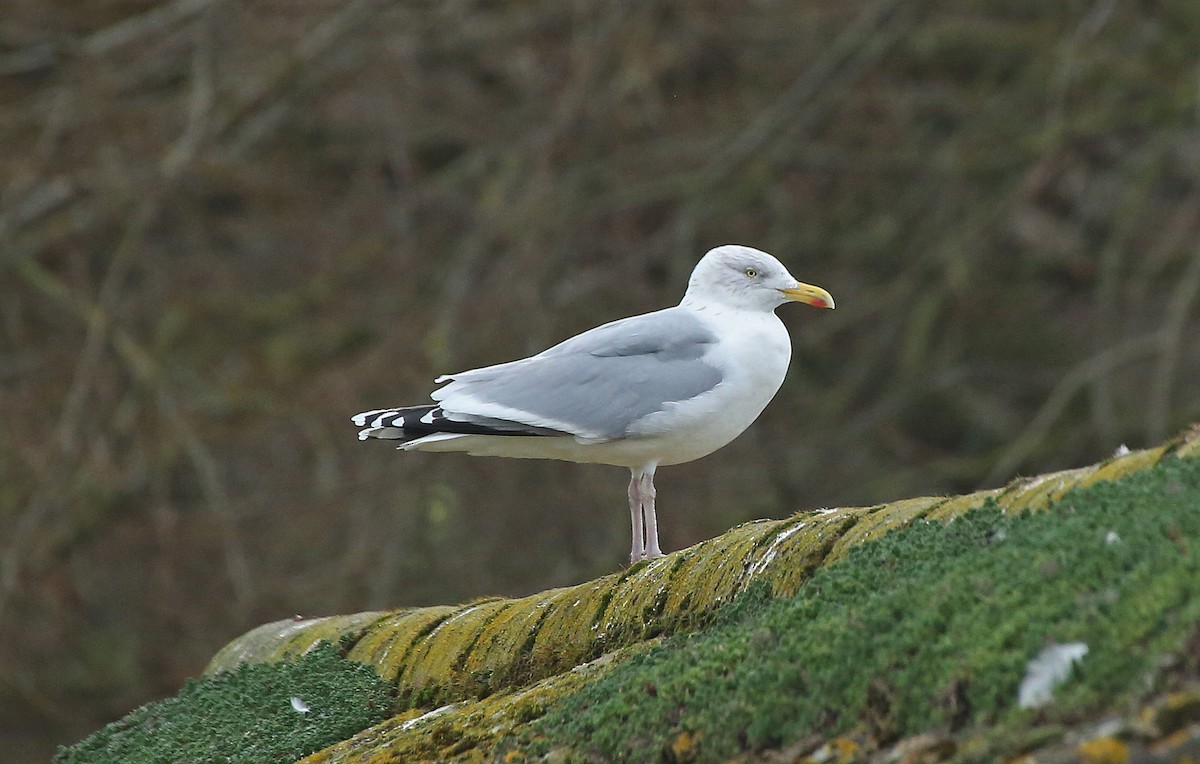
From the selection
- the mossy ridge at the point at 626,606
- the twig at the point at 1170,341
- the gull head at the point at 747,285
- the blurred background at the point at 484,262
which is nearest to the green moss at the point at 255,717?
the mossy ridge at the point at 626,606

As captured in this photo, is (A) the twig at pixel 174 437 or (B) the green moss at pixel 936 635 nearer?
(B) the green moss at pixel 936 635

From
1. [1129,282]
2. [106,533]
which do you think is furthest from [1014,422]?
[106,533]

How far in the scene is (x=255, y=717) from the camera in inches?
165

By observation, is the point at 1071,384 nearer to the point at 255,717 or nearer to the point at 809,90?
the point at 809,90

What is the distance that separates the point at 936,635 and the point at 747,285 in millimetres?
2503

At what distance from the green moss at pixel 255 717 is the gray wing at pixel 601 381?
79 centimetres


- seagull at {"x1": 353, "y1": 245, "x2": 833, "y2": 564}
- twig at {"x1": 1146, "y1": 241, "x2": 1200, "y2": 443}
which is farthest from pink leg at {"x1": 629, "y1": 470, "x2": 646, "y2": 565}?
twig at {"x1": 1146, "y1": 241, "x2": 1200, "y2": 443}

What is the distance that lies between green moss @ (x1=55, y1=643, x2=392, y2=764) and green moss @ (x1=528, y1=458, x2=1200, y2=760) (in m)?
1.00

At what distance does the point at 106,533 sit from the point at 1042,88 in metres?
4.90

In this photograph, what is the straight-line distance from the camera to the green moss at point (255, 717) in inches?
158

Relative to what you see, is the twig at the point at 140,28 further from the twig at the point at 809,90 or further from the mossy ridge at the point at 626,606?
the mossy ridge at the point at 626,606

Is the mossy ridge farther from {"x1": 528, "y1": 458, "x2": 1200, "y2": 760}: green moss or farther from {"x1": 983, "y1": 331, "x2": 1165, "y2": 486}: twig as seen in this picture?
{"x1": 983, "y1": 331, "x2": 1165, "y2": 486}: twig

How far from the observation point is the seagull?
4.70 meters

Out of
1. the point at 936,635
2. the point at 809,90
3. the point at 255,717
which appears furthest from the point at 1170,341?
the point at 936,635
